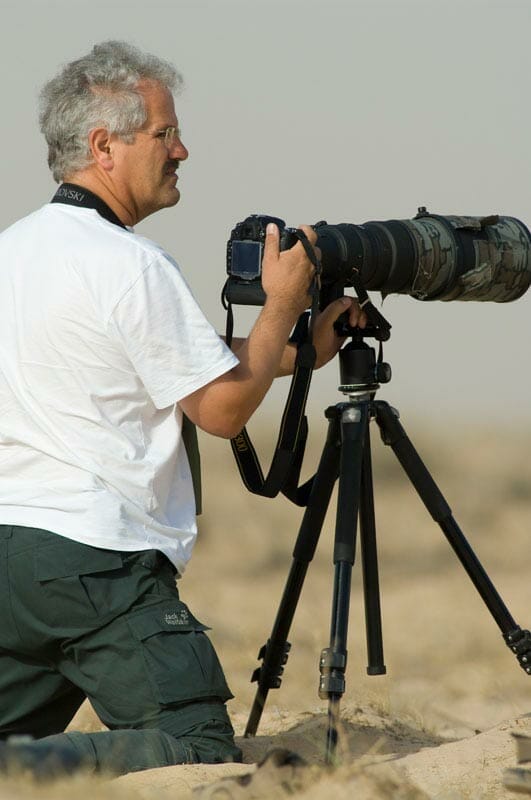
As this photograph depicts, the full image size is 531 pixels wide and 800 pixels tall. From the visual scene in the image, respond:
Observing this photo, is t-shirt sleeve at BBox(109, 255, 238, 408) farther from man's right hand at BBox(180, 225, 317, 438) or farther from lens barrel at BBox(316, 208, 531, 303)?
lens barrel at BBox(316, 208, 531, 303)

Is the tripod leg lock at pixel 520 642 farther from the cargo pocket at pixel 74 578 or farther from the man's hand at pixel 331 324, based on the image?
the cargo pocket at pixel 74 578

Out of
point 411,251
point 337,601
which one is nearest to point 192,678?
point 337,601

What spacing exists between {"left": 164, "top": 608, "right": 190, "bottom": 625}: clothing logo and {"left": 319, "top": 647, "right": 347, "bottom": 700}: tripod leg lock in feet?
1.14

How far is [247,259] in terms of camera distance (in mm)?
3648

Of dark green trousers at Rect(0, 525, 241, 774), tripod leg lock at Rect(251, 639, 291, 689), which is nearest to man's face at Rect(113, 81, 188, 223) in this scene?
dark green trousers at Rect(0, 525, 241, 774)

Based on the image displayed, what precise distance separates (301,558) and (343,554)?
347mm

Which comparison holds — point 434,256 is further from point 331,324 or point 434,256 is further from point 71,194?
point 71,194

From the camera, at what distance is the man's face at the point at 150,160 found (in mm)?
3729

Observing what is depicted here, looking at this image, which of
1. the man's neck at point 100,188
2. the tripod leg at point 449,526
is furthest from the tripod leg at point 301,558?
the man's neck at point 100,188

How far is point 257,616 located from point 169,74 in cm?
471

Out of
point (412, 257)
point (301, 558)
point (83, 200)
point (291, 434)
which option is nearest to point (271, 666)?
point (301, 558)

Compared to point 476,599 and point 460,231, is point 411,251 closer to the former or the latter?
point 460,231

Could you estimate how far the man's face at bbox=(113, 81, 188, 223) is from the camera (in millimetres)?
3729

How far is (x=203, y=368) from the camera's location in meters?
3.42
